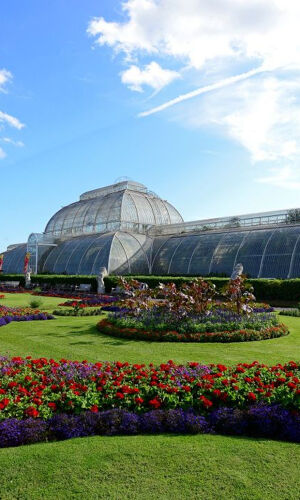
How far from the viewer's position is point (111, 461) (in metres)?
5.00

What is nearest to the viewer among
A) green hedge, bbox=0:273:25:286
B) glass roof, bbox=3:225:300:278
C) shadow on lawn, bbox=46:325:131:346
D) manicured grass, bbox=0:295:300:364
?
manicured grass, bbox=0:295:300:364

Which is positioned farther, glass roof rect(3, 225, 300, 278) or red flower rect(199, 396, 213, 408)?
glass roof rect(3, 225, 300, 278)

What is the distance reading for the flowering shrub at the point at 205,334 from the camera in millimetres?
12742

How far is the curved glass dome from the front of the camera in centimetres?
5347

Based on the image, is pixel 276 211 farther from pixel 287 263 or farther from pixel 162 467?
pixel 162 467

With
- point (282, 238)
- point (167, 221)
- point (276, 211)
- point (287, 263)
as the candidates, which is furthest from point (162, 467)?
point (167, 221)

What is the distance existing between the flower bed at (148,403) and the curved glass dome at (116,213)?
45065 millimetres

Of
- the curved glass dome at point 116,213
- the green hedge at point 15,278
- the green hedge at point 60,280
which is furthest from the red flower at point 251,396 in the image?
the curved glass dome at point 116,213

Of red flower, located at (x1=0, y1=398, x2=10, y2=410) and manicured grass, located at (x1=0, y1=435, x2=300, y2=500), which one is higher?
red flower, located at (x1=0, y1=398, x2=10, y2=410)

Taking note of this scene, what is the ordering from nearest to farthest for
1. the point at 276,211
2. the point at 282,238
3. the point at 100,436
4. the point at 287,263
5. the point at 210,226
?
the point at 100,436, the point at 287,263, the point at 282,238, the point at 276,211, the point at 210,226

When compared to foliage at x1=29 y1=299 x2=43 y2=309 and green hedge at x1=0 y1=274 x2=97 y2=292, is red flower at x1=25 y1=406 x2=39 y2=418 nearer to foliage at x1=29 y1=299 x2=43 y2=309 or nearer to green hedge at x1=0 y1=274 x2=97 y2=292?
foliage at x1=29 y1=299 x2=43 y2=309

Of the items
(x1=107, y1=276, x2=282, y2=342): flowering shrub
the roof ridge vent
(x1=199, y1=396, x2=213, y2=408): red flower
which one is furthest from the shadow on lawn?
the roof ridge vent

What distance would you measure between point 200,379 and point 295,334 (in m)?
7.97

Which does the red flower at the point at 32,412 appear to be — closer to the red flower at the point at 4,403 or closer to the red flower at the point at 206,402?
the red flower at the point at 4,403
